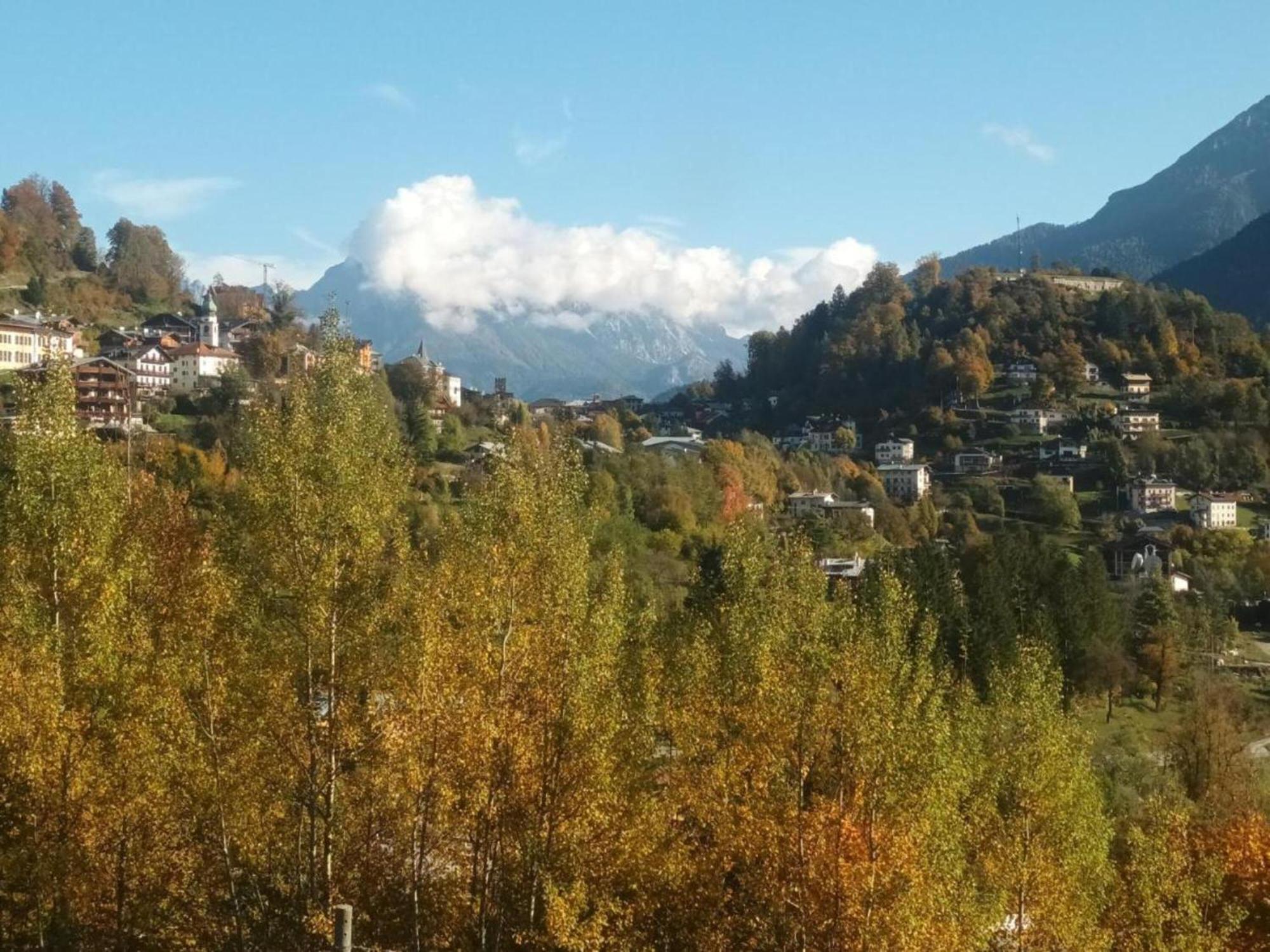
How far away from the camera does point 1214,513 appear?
80625mm

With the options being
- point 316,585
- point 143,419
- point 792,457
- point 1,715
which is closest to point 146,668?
point 1,715

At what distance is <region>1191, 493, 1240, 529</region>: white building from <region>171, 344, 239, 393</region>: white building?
70.5 meters

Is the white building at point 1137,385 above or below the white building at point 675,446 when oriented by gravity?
above

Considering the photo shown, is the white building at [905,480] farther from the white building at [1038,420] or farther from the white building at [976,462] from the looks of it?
the white building at [1038,420]

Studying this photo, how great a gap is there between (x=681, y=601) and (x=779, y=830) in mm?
27352

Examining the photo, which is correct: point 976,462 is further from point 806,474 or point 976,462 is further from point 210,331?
point 210,331

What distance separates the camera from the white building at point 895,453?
102m

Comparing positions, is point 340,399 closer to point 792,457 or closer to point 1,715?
point 1,715

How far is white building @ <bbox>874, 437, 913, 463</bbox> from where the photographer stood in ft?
334

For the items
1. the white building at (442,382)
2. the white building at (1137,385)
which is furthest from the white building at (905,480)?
the white building at (442,382)

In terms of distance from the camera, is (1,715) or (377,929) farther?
(377,929)

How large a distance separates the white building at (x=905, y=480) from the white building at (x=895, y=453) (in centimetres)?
771

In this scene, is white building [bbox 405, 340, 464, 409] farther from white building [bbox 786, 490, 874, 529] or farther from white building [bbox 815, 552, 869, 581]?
white building [bbox 815, 552, 869, 581]

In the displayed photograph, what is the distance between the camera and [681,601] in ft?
140
